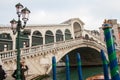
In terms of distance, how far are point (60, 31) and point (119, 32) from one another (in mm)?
11139

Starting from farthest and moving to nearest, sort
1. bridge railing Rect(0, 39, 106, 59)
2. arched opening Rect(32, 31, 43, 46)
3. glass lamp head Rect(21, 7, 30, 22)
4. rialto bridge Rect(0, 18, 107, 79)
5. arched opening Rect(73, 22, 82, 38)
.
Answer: arched opening Rect(73, 22, 82, 38) < arched opening Rect(32, 31, 43, 46) < rialto bridge Rect(0, 18, 107, 79) < bridge railing Rect(0, 39, 106, 59) < glass lamp head Rect(21, 7, 30, 22)

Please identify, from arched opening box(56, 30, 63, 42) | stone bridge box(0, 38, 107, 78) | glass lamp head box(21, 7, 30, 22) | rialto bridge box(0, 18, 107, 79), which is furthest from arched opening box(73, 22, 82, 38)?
glass lamp head box(21, 7, 30, 22)

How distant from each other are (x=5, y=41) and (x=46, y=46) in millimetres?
6301

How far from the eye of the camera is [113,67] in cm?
231

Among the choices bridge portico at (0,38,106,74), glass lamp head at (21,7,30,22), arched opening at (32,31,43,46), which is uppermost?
arched opening at (32,31,43,46)

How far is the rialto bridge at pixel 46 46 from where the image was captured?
579 inches

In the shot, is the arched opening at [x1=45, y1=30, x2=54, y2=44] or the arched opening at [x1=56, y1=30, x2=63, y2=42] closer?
the arched opening at [x1=45, y1=30, x2=54, y2=44]

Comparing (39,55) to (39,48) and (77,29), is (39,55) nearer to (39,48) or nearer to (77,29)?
(39,48)

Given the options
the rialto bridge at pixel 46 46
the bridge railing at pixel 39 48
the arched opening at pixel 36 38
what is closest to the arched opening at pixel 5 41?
the rialto bridge at pixel 46 46

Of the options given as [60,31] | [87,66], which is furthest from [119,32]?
[60,31]

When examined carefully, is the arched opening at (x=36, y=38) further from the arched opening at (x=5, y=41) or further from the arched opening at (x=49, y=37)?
the arched opening at (x=5, y=41)

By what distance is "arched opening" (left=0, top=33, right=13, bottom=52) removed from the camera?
69.9 feet

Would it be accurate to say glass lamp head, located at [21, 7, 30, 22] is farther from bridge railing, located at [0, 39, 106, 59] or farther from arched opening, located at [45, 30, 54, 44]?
arched opening, located at [45, 30, 54, 44]

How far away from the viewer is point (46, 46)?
16844 mm
